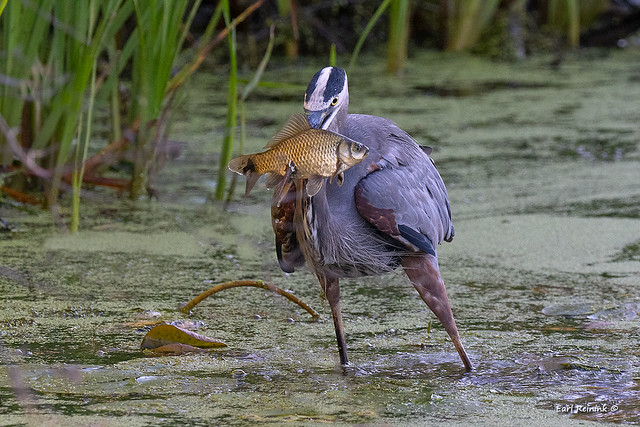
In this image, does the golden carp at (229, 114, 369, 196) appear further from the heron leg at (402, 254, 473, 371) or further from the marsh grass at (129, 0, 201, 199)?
the marsh grass at (129, 0, 201, 199)

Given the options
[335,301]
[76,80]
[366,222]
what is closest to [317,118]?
[366,222]

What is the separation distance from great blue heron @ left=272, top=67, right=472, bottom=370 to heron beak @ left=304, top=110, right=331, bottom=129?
0.10ft

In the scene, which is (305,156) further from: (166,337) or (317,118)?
(166,337)

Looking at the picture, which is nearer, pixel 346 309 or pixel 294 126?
pixel 294 126

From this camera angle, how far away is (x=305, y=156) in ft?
6.06

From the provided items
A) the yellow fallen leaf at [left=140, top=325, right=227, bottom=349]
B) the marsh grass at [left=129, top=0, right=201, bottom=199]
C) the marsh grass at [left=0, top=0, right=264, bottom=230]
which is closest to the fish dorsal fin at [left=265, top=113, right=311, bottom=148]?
the yellow fallen leaf at [left=140, top=325, right=227, bottom=349]

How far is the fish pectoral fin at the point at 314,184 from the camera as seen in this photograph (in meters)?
1.91

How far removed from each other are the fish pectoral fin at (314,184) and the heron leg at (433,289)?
0.40 meters

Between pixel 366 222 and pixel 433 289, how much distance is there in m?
0.22

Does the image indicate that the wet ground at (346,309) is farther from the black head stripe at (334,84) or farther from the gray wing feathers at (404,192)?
the black head stripe at (334,84)

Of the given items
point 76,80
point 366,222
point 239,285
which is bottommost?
point 239,285

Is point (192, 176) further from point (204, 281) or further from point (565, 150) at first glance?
point (565, 150)

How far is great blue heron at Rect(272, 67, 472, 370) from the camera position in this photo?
2121 mm

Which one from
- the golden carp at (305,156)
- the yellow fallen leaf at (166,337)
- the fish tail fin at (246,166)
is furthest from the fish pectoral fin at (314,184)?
the yellow fallen leaf at (166,337)
